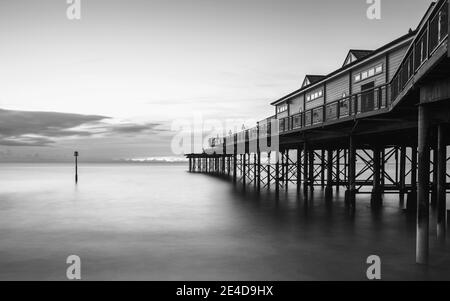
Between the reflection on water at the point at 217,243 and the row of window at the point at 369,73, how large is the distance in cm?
773

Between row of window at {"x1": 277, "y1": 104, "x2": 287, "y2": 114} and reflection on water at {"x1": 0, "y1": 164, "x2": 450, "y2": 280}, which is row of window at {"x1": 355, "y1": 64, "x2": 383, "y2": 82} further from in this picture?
row of window at {"x1": 277, "y1": 104, "x2": 287, "y2": 114}

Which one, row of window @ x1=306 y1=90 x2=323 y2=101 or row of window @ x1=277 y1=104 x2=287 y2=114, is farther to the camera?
row of window @ x1=277 y1=104 x2=287 y2=114

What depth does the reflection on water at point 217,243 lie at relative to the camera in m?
10.1

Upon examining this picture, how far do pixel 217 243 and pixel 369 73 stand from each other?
15215 mm

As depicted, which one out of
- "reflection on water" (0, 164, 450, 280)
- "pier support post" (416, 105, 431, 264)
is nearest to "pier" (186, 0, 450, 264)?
"pier support post" (416, 105, 431, 264)

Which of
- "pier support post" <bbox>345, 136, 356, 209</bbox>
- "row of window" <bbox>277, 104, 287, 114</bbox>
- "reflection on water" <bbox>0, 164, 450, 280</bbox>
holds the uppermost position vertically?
"row of window" <bbox>277, 104, 287, 114</bbox>

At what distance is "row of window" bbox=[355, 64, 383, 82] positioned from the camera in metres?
22.2

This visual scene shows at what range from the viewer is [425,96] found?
365 inches

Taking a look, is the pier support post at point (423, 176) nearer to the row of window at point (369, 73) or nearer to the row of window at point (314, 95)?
the row of window at point (369, 73)

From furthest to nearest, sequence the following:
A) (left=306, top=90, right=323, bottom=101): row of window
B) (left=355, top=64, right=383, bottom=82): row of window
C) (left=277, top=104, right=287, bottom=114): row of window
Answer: (left=277, top=104, right=287, bottom=114): row of window
(left=306, top=90, right=323, bottom=101): row of window
(left=355, top=64, right=383, bottom=82): row of window

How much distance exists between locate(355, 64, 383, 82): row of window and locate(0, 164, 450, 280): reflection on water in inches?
304

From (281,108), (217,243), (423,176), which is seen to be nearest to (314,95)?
(281,108)
